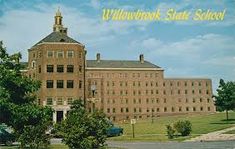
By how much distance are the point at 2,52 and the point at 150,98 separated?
81495mm

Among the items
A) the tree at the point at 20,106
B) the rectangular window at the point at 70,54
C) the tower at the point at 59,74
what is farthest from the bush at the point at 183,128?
the rectangular window at the point at 70,54

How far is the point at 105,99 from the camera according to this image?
97500mm

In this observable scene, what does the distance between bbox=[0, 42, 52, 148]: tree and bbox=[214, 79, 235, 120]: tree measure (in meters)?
30.7

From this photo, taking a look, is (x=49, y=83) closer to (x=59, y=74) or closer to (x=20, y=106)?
(x=59, y=74)

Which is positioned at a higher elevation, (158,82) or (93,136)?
(158,82)

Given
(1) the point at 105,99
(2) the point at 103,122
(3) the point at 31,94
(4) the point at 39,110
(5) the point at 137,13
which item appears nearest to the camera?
(5) the point at 137,13

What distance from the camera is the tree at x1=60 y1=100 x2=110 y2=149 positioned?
18047mm

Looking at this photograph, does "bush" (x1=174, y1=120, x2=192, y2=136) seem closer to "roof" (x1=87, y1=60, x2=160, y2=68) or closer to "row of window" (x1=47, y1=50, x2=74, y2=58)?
"row of window" (x1=47, y1=50, x2=74, y2=58)

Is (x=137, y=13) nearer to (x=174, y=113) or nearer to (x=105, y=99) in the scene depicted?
(x=105, y=99)

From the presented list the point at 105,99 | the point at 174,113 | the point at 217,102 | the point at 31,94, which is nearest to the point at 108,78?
the point at 105,99

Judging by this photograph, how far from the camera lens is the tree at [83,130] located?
59.2 ft

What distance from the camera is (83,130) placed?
1805 cm

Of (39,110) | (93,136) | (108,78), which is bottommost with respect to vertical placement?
(93,136)

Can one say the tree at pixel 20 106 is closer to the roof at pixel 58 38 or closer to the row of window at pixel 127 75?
the roof at pixel 58 38
